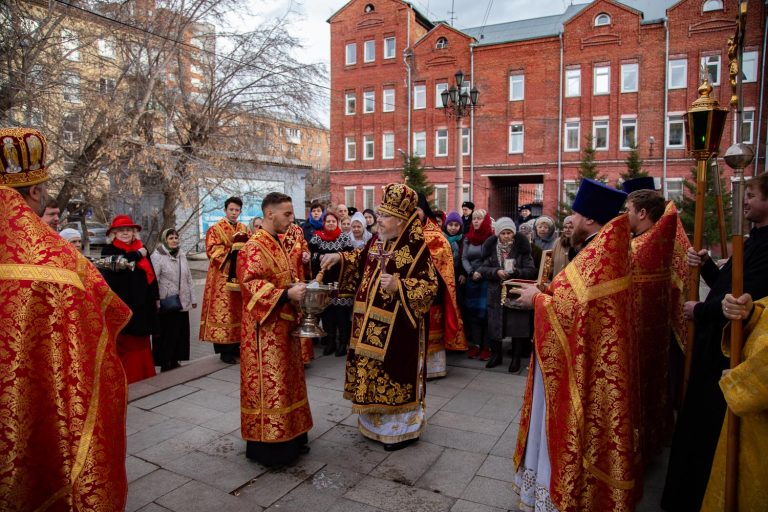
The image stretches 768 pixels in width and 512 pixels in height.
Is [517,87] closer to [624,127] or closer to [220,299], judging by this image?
[624,127]

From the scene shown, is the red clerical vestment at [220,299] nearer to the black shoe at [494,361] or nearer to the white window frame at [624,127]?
the black shoe at [494,361]

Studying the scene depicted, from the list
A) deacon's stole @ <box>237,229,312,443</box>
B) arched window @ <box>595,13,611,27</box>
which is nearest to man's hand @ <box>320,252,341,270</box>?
deacon's stole @ <box>237,229,312,443</box>

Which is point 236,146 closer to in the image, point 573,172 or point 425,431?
point 425,431

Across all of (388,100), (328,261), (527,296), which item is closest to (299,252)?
(328,261)

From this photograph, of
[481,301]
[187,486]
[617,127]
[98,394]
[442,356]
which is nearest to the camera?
[98,394]

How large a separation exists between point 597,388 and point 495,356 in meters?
3.95

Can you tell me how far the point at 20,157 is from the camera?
7.52ft

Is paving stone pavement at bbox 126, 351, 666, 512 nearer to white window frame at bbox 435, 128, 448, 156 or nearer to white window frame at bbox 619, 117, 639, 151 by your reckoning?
white window frame at bbox 619, 117, 639, 151

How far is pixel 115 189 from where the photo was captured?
11.9 metres

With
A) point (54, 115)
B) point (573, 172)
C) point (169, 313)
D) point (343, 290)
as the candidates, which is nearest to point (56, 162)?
point (54, 115)

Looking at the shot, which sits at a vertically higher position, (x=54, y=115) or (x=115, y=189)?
(x=54, y=115)

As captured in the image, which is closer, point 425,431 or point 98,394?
point 98,394

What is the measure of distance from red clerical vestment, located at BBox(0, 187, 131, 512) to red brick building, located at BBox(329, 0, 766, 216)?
Result: 94.5 feet

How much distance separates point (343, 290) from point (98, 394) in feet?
8.25
